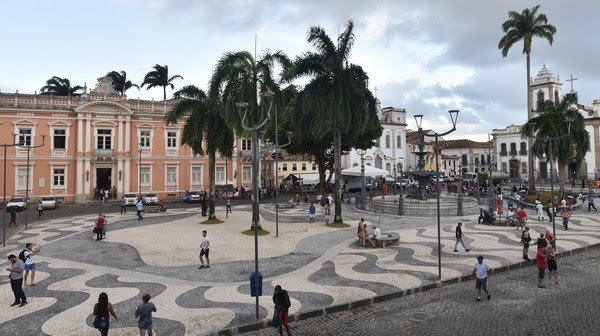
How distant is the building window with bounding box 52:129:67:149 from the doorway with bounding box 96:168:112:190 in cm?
438

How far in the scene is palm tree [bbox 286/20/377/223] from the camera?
2416cm

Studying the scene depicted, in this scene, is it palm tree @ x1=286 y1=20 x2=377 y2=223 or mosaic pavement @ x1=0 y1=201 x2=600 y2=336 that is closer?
mosaic pavement @ x1=0 y1=201 x2=600 y2=336

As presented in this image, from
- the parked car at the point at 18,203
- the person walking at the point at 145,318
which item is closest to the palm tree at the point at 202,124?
the person walking at the point at 145,318

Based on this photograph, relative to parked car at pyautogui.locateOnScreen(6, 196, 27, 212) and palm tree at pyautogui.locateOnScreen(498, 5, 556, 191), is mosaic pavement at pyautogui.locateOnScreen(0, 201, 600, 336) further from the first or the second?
palm tree at pyautogui.locateOnScreen(498, 5, 556, 191)

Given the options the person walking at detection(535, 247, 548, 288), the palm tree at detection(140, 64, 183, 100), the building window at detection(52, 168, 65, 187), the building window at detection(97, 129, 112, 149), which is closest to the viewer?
the person walking at detection(535, 247, 548, 288)

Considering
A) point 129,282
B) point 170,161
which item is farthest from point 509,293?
point 170,161

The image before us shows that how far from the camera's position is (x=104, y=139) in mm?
44781

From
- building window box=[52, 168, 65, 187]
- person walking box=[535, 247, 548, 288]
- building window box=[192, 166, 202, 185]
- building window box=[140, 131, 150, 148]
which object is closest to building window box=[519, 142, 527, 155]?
building window box=[192, 166, 202, 185]

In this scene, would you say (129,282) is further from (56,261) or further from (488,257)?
(488,257)

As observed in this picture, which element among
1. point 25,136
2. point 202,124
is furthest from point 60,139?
point 202,124

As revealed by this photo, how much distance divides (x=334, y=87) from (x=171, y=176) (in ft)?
99.5

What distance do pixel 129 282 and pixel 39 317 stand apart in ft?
10.4

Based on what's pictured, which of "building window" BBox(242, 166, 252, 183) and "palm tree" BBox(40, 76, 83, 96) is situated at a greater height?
"palm tree" BBox(40, 76, 83, 96)

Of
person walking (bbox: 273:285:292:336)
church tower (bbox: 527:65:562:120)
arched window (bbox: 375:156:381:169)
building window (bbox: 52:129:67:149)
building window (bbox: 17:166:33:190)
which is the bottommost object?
person walking (bbox: 273:285:292:336)
